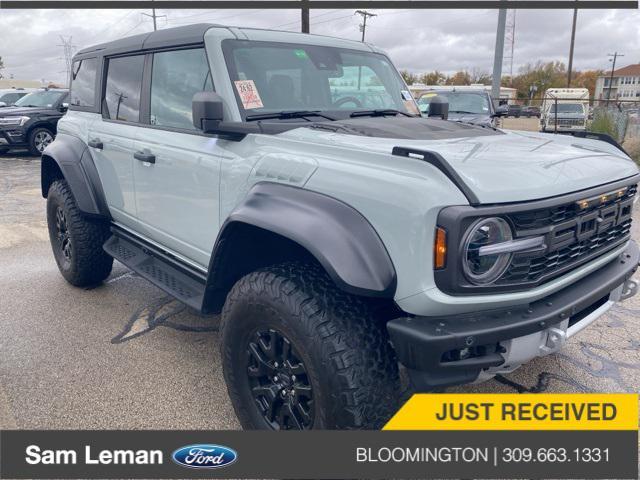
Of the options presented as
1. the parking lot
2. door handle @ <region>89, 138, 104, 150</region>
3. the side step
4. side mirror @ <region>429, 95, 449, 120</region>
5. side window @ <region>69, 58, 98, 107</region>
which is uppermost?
side window @ <region>69, 58, 98, 107</region>

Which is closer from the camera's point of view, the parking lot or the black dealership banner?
the black dealership banner

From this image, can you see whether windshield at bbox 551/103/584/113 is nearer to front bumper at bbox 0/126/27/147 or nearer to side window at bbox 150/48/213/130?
front bumper at bbox 0/126/27/147

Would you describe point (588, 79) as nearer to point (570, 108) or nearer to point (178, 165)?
point (570, 108)

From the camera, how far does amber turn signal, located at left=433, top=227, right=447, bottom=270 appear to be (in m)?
1.81

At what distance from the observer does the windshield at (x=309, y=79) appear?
281 centimetres

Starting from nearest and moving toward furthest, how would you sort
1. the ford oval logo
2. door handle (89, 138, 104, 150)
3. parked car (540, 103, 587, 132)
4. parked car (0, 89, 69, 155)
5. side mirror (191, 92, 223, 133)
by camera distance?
the ford oval logo, side mirror (191, 92, 223, 133), door handle (89, 138, 104, 150), parked car (0, 89, 69, 155), parked car (540, 103, 587, 132)

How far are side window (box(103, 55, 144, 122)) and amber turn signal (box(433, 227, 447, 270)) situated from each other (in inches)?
95.9

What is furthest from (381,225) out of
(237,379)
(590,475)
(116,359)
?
(116,359)

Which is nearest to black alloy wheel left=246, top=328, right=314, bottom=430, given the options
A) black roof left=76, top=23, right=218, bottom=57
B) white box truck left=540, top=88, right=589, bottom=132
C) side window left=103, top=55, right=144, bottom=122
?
black roof left=76, top=23, right=218, bottom=57

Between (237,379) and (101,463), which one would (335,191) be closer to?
(237,379)

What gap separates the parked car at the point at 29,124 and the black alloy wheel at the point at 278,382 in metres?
11.8

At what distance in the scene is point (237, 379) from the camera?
2.44 meters

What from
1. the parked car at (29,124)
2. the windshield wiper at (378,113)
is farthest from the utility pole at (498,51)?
the windshield wiper at (378,113)

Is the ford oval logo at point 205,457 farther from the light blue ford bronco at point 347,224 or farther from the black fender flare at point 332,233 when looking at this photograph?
the black fender flare at point 332,233
